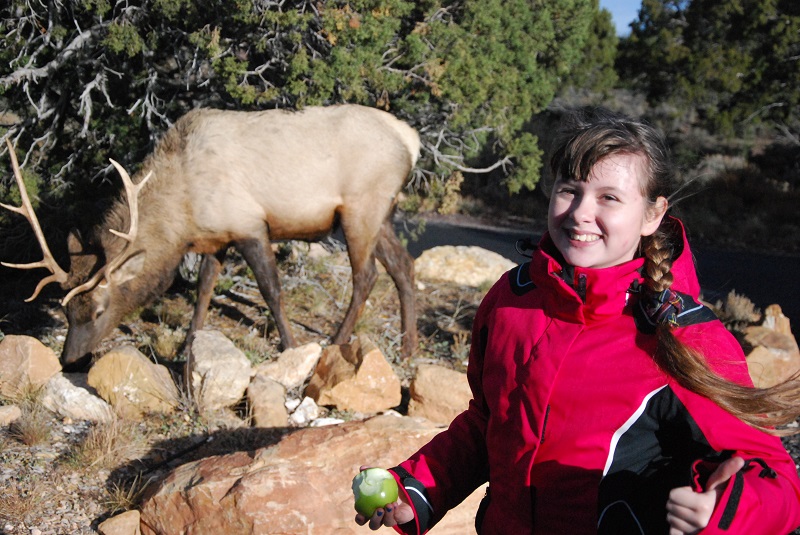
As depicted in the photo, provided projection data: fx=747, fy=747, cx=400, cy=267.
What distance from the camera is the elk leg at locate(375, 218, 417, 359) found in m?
7.30

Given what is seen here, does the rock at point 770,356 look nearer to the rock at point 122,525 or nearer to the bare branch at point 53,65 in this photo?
the rock at point 122,525

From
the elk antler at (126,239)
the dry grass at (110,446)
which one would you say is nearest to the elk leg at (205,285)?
the elk antler at (126,239)

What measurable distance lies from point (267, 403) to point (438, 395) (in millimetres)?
1215

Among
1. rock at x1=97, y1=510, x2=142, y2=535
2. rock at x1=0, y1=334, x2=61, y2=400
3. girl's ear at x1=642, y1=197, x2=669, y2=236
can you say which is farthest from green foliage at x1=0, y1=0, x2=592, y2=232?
girl's ear at x1=642, y1=197, x2=669, y2=236

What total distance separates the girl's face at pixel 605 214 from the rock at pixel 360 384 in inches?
151

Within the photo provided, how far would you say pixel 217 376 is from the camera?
5188mm

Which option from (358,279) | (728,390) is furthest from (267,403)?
(728,390)

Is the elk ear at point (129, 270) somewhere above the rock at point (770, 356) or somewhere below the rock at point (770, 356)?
below

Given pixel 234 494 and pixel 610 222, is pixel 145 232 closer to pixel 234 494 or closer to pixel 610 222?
pixel 234 494

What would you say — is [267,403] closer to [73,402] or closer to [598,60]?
[73,402]

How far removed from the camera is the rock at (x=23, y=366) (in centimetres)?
529

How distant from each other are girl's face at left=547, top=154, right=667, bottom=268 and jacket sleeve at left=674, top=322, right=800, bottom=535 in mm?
283

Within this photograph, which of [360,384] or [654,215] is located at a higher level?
[654,215]

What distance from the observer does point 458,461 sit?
205 cm
